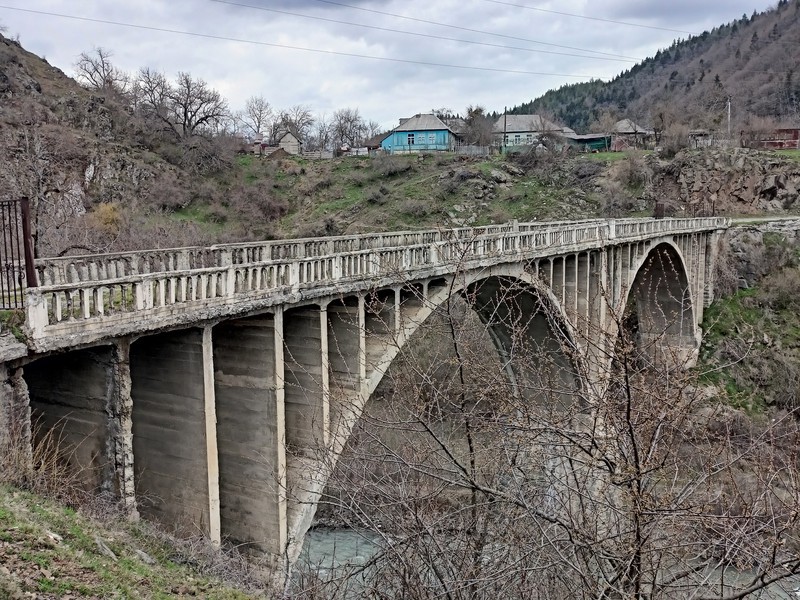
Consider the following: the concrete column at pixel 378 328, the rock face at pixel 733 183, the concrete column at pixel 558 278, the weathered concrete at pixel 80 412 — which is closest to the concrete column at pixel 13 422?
the weathered concrete at pixel 80 412

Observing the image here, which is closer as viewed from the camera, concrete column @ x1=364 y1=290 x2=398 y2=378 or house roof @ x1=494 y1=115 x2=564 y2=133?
concrete column @ x1=364 y1=290 x2=398 y2=378

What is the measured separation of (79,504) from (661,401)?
7.38m

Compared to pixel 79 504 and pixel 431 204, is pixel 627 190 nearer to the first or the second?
pixel 431 204

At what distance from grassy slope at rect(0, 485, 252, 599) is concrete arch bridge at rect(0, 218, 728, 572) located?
788 mm

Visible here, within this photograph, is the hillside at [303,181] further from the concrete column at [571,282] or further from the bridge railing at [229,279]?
the bridge railing at [229,279]

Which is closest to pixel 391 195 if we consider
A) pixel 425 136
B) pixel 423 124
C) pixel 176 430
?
pixel 425 136

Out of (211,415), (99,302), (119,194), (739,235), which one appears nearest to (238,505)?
(211,415)

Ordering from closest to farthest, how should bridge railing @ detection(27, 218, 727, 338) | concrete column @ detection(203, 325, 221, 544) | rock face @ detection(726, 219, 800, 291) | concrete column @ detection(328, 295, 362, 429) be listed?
1. bridge railing @ detection(27, 218, 727, 338)
2. concrete column @ detection(203, 325, 221, 544)
3. concrete column @ detection(328, 295, 362, 429)
4. rock face @ detection(726, 219, 800, 291)

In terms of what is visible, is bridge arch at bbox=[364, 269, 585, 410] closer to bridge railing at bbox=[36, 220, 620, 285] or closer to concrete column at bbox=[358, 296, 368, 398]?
concrete column at bbox=[358, 296, 368, 398]

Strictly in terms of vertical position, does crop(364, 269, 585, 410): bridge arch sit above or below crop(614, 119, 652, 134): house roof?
below

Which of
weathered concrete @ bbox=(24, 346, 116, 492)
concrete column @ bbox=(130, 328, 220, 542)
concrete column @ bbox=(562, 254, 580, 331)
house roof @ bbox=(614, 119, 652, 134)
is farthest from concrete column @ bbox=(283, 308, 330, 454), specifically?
house roof @ bbox=(614, 119, 652, 134)

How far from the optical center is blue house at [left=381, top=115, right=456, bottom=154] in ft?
264

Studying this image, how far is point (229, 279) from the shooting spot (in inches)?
406

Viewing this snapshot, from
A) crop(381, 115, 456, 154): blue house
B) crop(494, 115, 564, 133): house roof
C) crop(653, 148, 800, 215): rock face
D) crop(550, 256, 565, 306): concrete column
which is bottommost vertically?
crop(550, 256, 565, 306): concrete column
